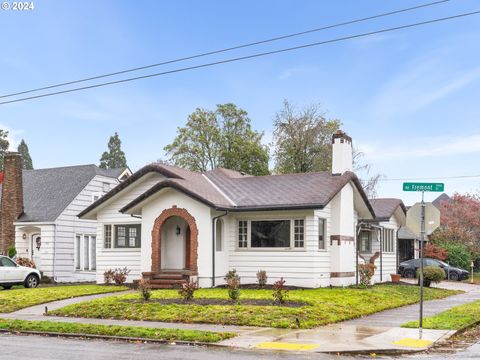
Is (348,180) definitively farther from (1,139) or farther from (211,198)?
(1,139)

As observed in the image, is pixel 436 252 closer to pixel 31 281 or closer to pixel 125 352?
pixel 31 281

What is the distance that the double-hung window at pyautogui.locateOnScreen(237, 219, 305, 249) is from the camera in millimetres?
25531

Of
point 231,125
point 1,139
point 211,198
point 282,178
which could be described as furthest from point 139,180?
point 1,139

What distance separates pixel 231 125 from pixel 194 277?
32711 millimetres

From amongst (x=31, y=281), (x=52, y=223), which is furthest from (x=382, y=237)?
(x=31, y=281)

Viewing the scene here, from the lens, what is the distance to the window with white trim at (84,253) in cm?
3466

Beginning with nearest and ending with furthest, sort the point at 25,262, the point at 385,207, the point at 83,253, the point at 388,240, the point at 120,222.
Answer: the point at 120,222 → the point at 25,262 → the point at 385,207 → the point at 83,253 → the point at 388,240

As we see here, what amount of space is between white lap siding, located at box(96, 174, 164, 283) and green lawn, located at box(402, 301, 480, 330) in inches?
550

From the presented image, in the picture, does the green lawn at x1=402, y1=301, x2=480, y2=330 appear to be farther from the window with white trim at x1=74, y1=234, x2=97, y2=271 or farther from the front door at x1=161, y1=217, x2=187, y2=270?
the window with white trim at x1=74, y1=234, x2=97, y2=271

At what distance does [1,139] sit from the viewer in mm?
76188

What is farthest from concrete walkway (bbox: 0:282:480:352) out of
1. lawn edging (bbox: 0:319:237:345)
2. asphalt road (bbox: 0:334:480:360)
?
asphalt road (bbox: 0:334:480:360)

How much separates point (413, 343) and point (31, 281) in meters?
19.6

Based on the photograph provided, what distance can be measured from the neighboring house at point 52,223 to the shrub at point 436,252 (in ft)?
79.9

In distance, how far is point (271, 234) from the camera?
26.1 meters
